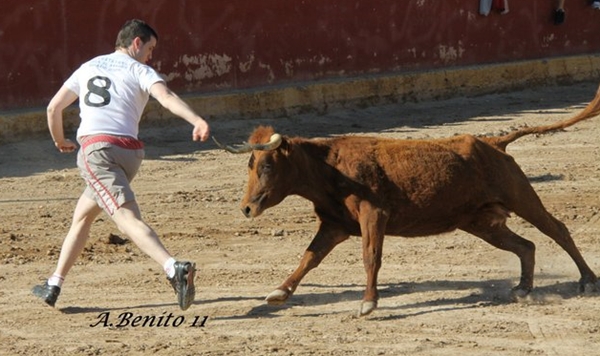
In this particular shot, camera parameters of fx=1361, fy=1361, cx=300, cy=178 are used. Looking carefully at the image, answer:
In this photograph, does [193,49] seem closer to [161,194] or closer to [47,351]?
[161,194]

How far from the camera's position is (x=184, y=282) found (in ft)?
25.8

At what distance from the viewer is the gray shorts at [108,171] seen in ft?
26.6

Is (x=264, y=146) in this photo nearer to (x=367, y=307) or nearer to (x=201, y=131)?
(x=201, y=131)

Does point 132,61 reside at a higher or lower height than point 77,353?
higher

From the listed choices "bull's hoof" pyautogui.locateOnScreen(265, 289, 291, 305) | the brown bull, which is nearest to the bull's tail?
the brown bull

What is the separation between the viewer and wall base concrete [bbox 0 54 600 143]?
15.8 metres

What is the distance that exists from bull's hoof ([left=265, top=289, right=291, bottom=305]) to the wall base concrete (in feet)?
24.4

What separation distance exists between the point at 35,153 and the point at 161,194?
8.12ft

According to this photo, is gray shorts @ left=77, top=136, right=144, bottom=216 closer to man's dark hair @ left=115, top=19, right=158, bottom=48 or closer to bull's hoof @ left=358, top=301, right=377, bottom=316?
man's dark hair @ left=115, top=19, right=158, bottom=48

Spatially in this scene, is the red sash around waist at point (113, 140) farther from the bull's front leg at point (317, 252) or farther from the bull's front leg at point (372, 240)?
the bull's front leg at point (372, 240)

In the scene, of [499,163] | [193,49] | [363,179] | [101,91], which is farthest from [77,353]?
[193,49]

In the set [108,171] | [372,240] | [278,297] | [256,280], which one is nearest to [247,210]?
[278,297]

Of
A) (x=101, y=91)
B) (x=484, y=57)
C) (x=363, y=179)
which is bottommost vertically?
(x=484, y=57)

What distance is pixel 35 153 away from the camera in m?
14.9
